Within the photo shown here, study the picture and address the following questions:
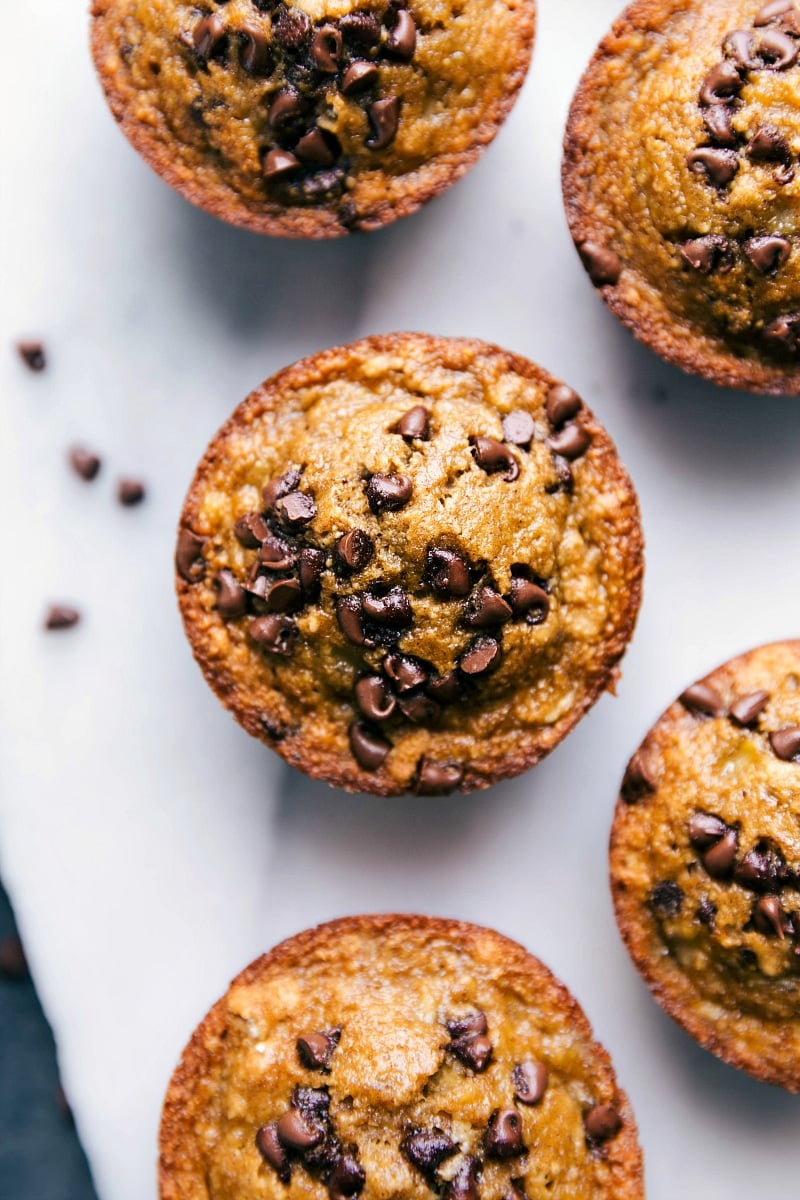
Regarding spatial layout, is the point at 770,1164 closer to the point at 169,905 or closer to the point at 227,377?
the point at 169,905

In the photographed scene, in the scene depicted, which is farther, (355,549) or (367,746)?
(367,746)

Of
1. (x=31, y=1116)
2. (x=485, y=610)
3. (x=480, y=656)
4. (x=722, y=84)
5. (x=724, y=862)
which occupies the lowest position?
(x=31, y=1116)

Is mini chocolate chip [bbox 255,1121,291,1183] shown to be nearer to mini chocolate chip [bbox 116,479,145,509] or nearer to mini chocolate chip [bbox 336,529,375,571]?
mini chocolate chip [bbox 336,529,375,571]

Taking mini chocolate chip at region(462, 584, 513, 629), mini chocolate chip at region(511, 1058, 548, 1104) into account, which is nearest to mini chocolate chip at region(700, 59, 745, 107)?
mini chocolate chip at region(462, 584, 513, 629)

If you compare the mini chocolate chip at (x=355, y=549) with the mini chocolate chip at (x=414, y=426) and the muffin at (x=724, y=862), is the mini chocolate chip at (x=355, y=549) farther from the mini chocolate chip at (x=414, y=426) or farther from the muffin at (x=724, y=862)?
the muffin at (x=724, y=862)

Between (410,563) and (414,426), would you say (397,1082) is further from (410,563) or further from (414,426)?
(414,426)

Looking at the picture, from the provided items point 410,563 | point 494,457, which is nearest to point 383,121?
point 494,457

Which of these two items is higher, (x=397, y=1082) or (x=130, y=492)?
(x=130, y=492)
